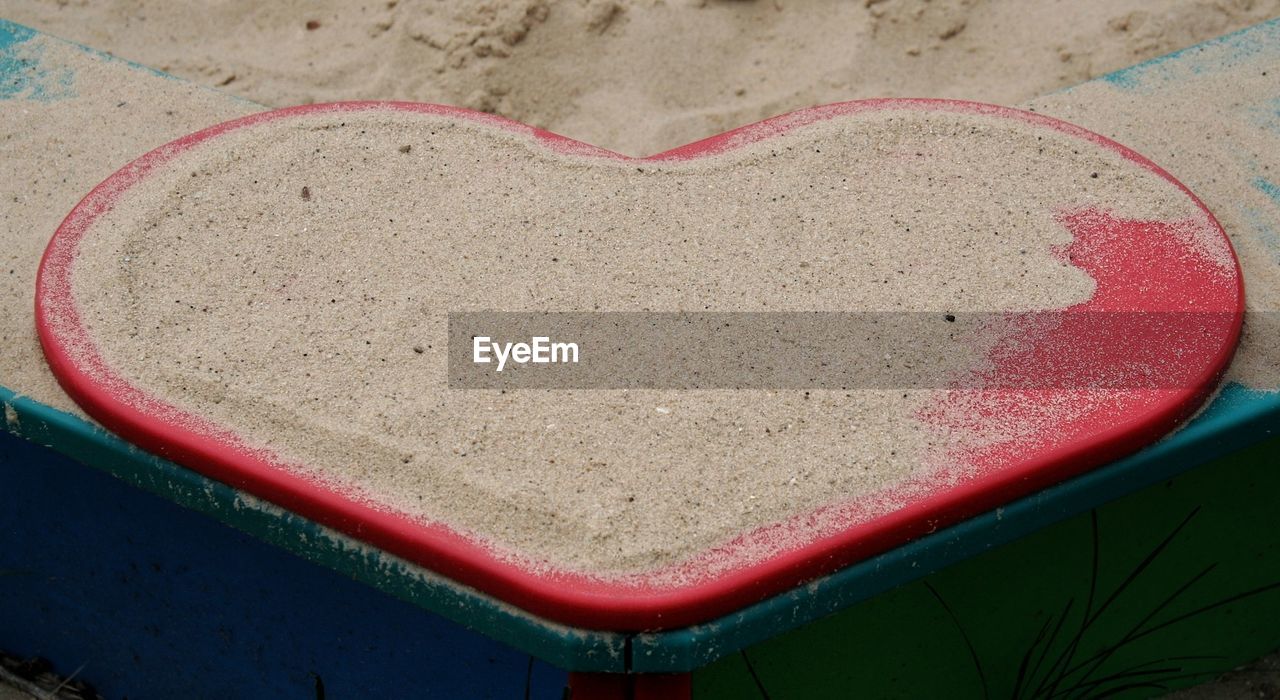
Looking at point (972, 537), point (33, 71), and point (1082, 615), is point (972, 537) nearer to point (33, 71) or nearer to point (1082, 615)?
point (1082, 615)

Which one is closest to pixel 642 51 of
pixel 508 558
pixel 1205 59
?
pixel 1205 59

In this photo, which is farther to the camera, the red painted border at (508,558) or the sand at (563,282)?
the sand at (563,282)

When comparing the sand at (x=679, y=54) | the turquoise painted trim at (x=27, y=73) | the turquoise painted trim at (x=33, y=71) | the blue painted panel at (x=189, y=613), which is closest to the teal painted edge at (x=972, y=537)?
the blue painted panel at (x=189, y=613)

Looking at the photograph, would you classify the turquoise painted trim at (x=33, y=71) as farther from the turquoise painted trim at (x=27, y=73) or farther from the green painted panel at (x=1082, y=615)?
the green painted panel at (x=1082, y=615)

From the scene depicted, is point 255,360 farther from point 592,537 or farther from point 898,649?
point 898,649

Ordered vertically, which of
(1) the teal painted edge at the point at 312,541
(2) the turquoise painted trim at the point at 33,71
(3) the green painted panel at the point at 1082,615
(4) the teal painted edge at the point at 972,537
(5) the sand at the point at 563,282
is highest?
(2) the turquoise painted trim at the point at 33,71

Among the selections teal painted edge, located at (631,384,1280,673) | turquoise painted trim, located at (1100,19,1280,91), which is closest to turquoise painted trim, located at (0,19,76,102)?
teal painted edge, located at (631,384,1280,673)

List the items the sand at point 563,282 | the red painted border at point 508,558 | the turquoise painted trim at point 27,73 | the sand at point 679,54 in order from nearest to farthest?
the red painted border at point 508,558 < the sand at point 563,282 < the turquoise painted trim at point 27,73 < the sand at point 679,54
